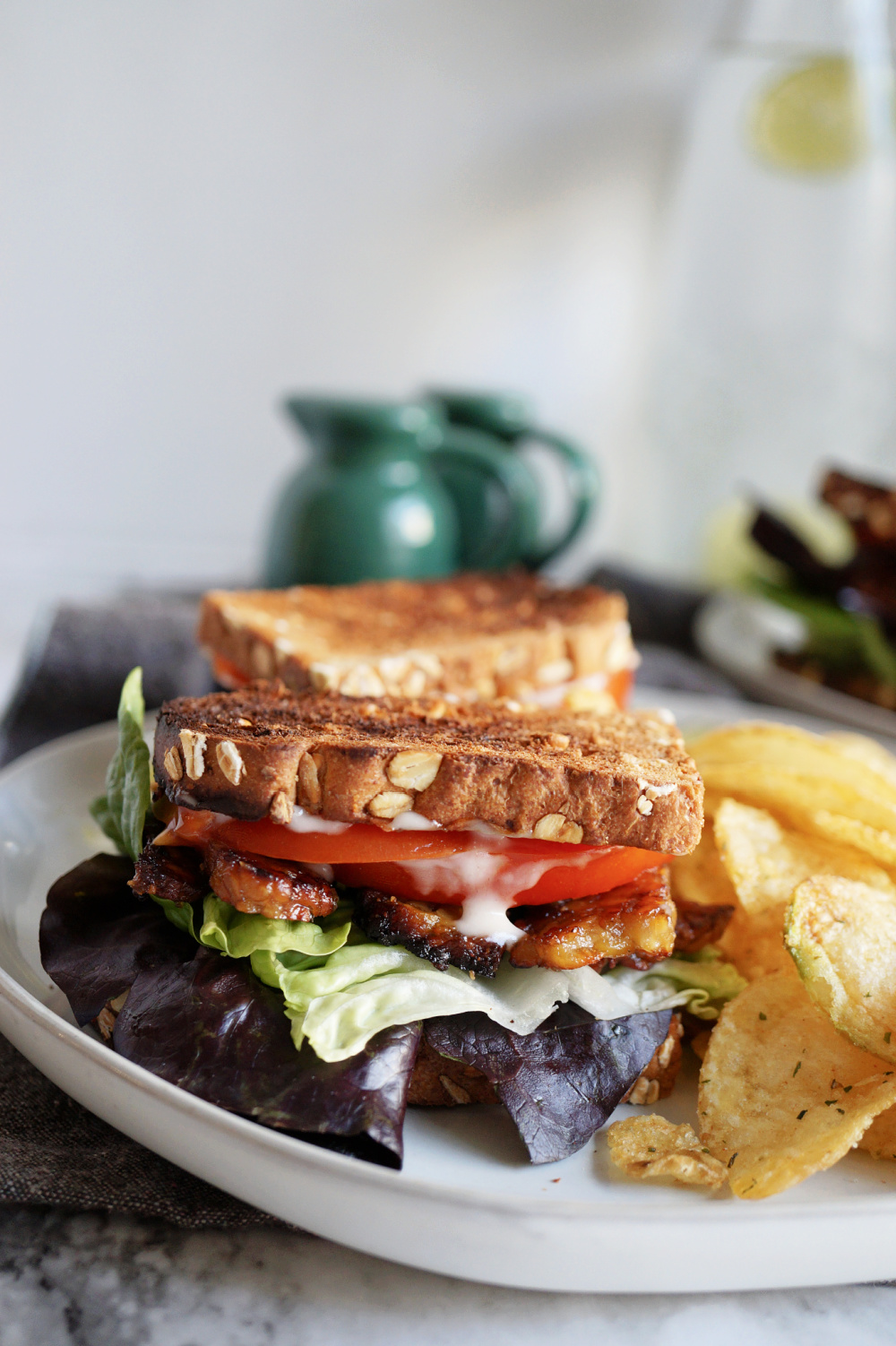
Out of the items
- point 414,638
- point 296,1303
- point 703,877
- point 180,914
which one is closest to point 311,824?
point 180,914

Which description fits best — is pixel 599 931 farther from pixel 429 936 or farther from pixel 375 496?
pixel 375 496

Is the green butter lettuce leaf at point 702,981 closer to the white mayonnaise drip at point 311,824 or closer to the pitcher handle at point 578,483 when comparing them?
the white mayonnaise drip at point 311,824

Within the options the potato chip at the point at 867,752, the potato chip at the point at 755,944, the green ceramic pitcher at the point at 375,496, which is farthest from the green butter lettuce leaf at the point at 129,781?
the green ceramic pitcher at the point at 375,496

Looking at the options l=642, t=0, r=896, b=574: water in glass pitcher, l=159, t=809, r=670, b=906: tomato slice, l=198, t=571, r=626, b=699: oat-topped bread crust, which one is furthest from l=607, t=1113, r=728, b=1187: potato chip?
l=642, t=0, r=896, b=574: water in glass pitcher

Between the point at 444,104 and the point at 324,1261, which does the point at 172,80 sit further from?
the point at 324,1261

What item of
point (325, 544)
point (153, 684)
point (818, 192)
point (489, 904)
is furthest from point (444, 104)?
point (489, 904)

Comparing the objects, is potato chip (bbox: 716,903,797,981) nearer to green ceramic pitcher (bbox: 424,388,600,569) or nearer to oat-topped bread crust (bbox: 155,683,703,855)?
oat-topped bread crust (bbox: 155,683,703,855)
